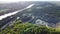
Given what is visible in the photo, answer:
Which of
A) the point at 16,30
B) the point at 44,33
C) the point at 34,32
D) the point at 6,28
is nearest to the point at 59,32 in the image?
the point at 44,33

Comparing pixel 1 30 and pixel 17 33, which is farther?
pixel 1 30

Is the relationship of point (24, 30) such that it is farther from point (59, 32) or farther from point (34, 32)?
point (59, 32)

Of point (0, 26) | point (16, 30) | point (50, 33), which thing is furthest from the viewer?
point (0, 26)

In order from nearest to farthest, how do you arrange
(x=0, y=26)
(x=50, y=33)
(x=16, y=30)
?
(x=50, y=33), (x=16, y=30), (x=0, y=26)

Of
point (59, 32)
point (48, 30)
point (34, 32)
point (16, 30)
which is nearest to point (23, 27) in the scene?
point (16, 30)

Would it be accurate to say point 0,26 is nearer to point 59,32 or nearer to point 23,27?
point 23,27

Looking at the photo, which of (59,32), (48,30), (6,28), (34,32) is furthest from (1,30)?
(59,32)

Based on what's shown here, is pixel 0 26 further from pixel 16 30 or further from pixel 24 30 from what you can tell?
pixel 24 30
